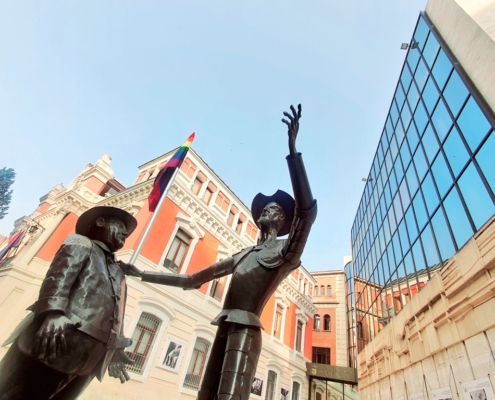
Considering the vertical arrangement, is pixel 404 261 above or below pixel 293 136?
above

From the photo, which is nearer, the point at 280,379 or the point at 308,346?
the point at 280,379

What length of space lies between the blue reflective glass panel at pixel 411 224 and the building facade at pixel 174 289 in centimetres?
1001

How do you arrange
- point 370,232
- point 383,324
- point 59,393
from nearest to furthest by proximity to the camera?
point 59,393, point 383,324, point 370,232

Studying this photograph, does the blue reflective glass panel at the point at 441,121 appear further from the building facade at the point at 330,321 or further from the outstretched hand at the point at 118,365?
the building facade at the point at 330,321

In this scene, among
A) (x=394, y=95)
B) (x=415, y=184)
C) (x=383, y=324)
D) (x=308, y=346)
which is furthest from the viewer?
(x=308, y=346)

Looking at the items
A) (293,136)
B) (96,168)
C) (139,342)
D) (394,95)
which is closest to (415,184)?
(394,95)

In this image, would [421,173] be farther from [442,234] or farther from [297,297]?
[297,297]

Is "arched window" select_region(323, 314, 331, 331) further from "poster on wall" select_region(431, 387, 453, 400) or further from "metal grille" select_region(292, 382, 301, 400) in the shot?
"poster on wall" select_region(431, 387, 453, 400)

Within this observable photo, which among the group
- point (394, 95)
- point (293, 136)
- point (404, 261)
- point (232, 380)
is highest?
point (394, 95)

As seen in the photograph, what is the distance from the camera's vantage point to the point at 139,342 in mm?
11578

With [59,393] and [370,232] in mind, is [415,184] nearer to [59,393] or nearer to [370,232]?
[370,232]

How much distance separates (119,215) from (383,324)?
56.5ft

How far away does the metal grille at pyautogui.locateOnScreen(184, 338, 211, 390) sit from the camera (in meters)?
13.0

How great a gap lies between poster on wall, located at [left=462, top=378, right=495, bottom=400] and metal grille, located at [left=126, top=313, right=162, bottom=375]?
11090 millimetres
